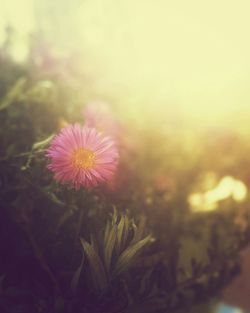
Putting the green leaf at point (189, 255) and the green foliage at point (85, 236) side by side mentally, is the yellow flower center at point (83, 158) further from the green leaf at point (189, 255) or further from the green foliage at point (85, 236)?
the green leaf at point (189, 255)

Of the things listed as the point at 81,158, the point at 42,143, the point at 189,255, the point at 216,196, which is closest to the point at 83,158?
the point at 81,158

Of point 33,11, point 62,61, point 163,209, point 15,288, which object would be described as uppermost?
point 33,11

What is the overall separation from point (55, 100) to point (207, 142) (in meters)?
0.98

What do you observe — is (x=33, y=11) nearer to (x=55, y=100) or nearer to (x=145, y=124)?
(x=145, y=124)

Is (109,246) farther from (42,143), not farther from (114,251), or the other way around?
(42,143)

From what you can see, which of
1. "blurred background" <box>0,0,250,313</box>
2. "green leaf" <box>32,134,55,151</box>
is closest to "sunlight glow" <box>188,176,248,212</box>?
"blurred background" <box>0,0,250,313</box>

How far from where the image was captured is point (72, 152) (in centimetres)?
71

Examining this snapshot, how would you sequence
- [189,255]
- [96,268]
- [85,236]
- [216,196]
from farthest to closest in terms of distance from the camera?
[216,196], [189,255], [85,236], [96,268]

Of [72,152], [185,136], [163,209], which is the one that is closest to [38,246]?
[72,152]

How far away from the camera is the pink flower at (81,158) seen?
695 millimetres

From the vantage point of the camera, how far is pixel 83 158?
705mm

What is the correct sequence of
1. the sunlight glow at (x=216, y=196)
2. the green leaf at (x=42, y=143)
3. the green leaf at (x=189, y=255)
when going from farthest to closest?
the sunlight glow at (x=216, y=196) → the green leaf at (x=189, y=255) → the green leaf at (x=42, y=143)

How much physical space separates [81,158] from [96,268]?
0.16 metres

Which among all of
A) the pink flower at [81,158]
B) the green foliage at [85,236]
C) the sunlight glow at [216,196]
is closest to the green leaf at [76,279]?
the green foliage at [85,236]
